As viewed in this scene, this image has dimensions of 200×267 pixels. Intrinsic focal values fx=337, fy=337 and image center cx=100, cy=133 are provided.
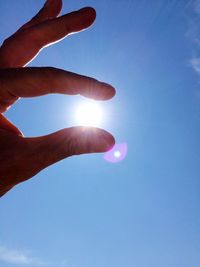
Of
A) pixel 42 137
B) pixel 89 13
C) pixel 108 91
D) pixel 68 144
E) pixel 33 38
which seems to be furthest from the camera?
pixel 33 38

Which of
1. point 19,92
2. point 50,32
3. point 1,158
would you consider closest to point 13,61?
point 50,32

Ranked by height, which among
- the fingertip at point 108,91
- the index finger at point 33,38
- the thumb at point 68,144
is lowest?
the thumb at point 68,144

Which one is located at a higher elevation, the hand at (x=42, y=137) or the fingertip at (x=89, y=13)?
the fingertip at (x=89, y=13)

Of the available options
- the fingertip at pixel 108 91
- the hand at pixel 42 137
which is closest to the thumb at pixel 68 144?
the hand at pixel 42 137

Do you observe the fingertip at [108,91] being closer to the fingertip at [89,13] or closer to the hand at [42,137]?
the hand at [42,137]

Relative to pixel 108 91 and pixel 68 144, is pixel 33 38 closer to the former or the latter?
pixel 68 144

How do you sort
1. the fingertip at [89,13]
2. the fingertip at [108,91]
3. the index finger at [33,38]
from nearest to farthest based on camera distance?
the fingertip at [108,91], the fingertip at [89,13], the index finger at [33,38]

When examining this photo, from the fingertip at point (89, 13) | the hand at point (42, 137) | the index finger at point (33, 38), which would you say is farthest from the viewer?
the index finger at point (33, 38)

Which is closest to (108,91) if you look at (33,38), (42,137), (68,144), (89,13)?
(68,144)

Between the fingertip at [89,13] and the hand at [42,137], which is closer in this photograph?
the hand at [42,137]
